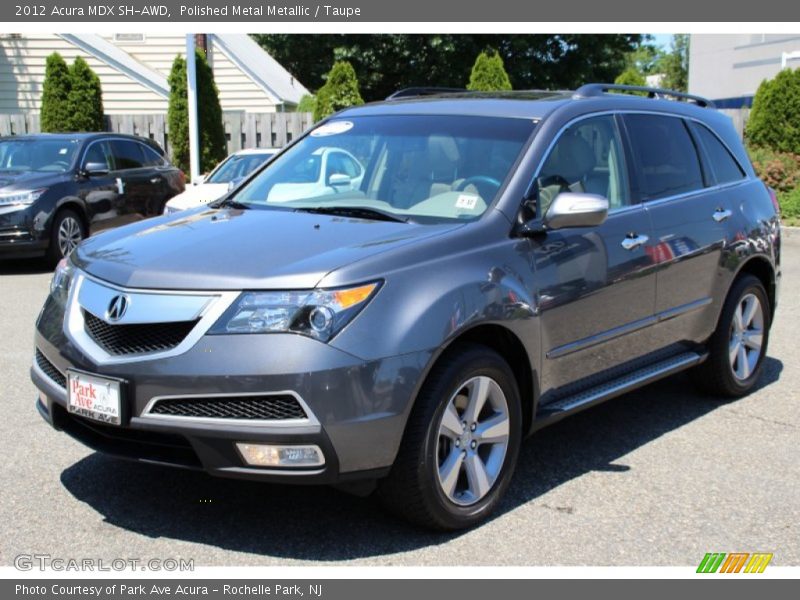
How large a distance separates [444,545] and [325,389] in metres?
0.93

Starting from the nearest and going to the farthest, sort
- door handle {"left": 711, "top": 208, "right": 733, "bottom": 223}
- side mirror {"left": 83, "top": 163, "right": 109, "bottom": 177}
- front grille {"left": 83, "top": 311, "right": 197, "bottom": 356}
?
front grille {"left": 83, "top": 311, "right": 197, "bottom": 356}, door handle {"left": 711, "top": 208, "right": 733, "bottom": 223}, side mirror {"left": 83, "top": 163, "right": 109, "bottom": 177}

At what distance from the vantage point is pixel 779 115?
1853cm

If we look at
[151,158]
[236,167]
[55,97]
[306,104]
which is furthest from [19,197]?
[306,104]

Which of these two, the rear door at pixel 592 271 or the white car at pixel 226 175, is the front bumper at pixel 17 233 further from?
the rear door at pixel 592 271

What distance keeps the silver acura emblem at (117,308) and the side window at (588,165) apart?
195cm

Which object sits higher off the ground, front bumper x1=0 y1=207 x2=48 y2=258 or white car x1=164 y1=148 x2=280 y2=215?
white car x1=164 y1=148 x2=280 y2=215

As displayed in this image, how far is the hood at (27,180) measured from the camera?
12.1 meters

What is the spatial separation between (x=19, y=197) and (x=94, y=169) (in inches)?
39.9

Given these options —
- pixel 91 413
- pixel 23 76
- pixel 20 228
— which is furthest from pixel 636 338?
pixel 23 76

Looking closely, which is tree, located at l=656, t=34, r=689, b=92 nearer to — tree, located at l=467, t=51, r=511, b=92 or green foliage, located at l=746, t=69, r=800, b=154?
tree, located at l=467, t=51, r=511, b=92

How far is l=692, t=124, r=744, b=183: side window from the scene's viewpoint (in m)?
6.09

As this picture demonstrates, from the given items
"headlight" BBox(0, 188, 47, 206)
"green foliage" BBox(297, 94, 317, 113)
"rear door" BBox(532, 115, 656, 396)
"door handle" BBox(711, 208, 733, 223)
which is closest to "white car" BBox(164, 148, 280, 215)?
"headlight" BBox(0, 188, 47, 206)

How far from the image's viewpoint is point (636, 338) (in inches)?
204

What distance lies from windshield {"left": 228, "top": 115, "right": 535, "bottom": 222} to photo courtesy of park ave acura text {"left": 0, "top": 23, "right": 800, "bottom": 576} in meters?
0.02
